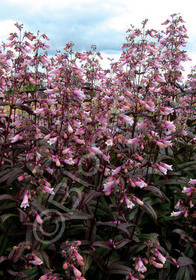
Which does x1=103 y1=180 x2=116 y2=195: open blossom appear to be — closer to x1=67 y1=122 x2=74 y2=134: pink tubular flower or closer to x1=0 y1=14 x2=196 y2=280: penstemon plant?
x1=0 y1=14 x2=196 y2=280: penstemon plant

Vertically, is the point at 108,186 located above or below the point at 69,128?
below

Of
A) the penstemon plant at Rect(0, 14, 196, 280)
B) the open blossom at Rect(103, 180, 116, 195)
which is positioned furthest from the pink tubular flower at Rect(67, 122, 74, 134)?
the open blossom at Rect(103, 180, 116, 195)

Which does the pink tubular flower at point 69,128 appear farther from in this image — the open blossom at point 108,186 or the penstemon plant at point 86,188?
the open blossom at point 108,186

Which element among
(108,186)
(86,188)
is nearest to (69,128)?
(108,186)

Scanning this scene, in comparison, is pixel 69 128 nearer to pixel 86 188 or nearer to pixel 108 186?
pixel 108 186

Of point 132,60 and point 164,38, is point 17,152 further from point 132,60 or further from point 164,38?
point 164,38

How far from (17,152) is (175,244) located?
340cm

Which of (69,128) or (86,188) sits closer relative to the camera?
(69,128)

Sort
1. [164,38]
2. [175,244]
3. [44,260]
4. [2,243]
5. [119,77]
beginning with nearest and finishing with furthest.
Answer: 1. [44,260]
2. [2,243]
3. [175,244]
4. [119,77]
5. [164,38]

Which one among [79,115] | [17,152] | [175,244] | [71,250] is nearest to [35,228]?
[71,250]

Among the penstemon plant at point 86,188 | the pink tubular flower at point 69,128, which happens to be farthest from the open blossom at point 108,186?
the pink tubular flower at point 69,128

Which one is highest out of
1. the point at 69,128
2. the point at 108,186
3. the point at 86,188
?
the point at 69,128

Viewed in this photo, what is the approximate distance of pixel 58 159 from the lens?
11.2 feet

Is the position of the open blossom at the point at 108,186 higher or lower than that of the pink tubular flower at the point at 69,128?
lower
